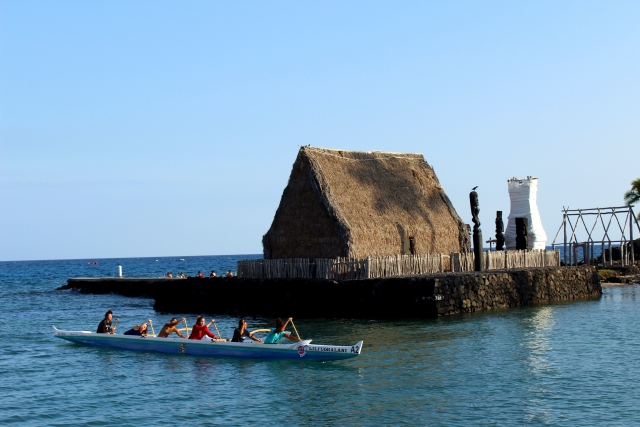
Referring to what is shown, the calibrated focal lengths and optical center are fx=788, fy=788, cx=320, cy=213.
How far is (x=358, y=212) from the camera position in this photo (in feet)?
113

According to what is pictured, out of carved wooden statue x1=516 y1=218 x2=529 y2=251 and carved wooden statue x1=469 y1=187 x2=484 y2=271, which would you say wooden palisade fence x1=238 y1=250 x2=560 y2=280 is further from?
carved wooden statue x1=516 y1=218 x2=529 y2=251

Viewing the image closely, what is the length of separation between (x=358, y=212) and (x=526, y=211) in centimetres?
1346

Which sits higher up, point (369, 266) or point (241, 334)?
point (369, 266)

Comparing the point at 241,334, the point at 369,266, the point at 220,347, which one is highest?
the point at 369,266

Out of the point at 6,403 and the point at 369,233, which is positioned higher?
the point at 369,233

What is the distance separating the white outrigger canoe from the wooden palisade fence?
918 cm

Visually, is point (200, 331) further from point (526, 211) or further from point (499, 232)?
point (526, 211)

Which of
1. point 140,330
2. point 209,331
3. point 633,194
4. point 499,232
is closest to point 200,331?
point 209,331

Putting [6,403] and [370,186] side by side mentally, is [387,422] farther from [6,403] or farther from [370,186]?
[370,186]

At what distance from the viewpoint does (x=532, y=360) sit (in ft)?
67.5

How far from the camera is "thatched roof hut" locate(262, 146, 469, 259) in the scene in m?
33.5

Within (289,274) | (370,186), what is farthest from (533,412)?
(370,186)

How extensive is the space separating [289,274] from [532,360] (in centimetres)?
1421

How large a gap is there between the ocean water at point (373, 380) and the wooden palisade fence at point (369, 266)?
286cm
